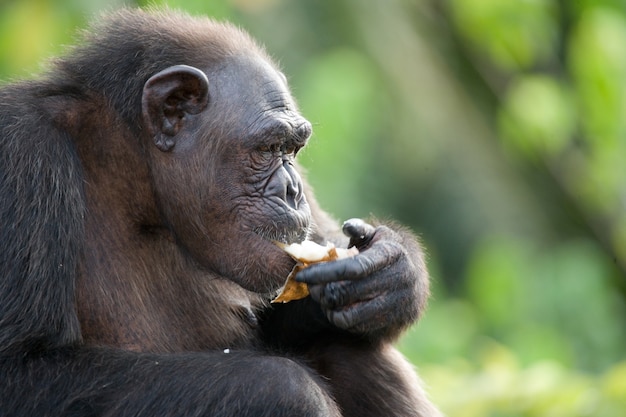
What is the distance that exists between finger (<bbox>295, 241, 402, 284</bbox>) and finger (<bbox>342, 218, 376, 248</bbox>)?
0.14 metres

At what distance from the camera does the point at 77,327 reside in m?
4.43

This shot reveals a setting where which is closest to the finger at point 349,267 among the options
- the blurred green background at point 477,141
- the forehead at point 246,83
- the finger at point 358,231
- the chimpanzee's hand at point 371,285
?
the chimpanzee's hand at point 371,285

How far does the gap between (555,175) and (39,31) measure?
230 inches

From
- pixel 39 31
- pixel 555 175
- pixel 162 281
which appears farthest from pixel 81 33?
pixel 555 175

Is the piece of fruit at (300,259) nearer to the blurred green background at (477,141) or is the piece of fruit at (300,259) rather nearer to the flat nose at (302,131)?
the flat nose at (302,131)

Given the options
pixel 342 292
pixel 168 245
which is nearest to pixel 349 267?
pixel 342 292

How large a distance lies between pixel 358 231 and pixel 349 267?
40cm

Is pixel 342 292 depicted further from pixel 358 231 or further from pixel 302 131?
pixel 302 131

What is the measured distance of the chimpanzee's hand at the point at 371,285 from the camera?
15.4 ft

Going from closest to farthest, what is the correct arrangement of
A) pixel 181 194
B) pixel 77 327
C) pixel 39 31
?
pixel 77 327 < pixel 181 194 < pixel 39 31

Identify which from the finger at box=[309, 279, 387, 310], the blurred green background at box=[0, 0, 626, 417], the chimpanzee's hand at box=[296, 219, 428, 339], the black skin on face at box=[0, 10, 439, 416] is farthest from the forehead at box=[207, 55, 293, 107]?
the blurred green background at box=[0, 0, 626, 417]

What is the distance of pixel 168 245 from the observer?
16.3 ft

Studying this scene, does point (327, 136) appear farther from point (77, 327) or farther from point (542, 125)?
point (77, 327)

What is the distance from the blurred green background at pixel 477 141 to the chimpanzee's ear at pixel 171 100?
354 cm
